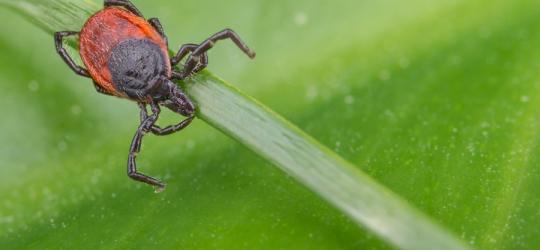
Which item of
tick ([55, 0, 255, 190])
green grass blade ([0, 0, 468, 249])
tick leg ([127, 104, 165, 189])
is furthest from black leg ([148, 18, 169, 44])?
green grass blade ([0, 0, 468, 249])

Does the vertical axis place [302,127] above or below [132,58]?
below

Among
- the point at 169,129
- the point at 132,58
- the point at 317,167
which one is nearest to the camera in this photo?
the point at 317,167

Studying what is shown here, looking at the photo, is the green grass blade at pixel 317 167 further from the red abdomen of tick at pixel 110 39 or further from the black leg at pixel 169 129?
the red abdomen of tick at pixel 110 39

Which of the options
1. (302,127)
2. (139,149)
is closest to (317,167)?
(302,127)

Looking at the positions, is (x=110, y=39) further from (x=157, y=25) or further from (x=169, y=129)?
(x=169, y=129)

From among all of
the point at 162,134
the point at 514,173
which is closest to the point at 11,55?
the point at 162,134

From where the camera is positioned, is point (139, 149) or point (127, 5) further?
point (127, 5)

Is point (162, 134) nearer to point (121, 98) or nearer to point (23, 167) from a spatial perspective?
point (121, 98)
